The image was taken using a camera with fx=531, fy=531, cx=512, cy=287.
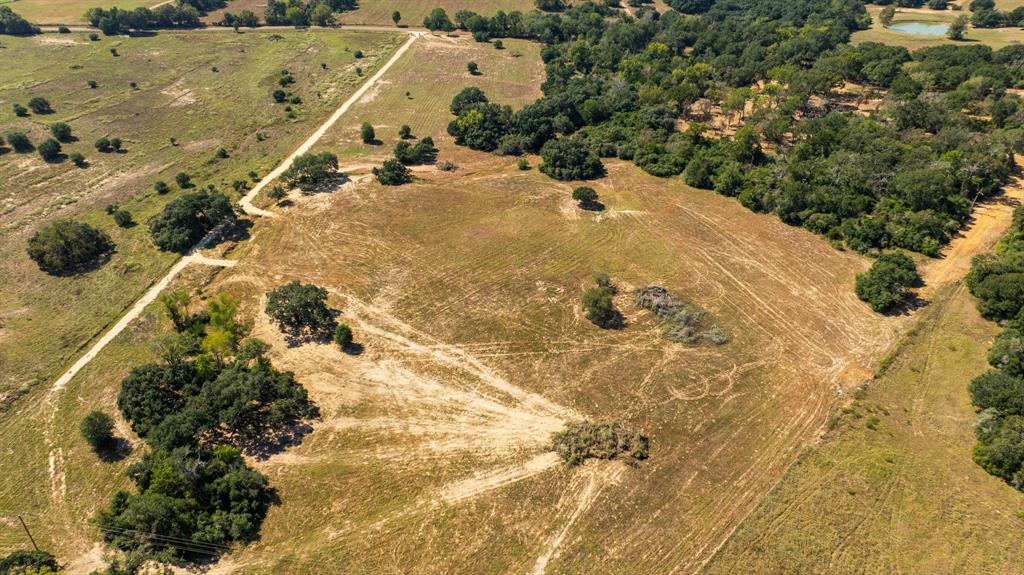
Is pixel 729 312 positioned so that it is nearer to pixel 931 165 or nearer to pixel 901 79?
pixel 931 165

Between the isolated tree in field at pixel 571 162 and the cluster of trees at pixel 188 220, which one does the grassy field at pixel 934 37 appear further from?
the cluster of trees at pixel 188 220

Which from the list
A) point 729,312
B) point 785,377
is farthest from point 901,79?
point 785,377

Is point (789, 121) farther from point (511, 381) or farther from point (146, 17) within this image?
point (146, 17)

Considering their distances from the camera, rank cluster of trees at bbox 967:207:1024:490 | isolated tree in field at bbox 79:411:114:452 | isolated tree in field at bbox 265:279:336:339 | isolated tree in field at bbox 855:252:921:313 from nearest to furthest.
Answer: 1. cluster of trees at bbox 967:207:1024:490
2. isolated tree in field at bbox 79:411:114:452
3. isolated tree in field at bbox 265:279:336:339
4. isolated tree in field at bbox 855:252:921:313

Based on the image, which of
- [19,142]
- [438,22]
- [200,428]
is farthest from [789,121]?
[19,142]

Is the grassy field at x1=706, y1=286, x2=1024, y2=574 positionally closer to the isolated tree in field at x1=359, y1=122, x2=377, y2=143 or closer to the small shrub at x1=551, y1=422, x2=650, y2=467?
the small shrub at x1=551, y1=422, x2=650, y2=467

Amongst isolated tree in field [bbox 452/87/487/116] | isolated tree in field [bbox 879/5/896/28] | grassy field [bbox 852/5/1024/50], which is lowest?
isolated tree in field [bbox 452/87/487/116]

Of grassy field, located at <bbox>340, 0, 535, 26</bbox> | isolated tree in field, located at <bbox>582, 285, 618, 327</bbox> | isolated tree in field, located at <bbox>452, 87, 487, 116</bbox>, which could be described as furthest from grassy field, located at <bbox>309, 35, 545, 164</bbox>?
isolated tree in field, located at <bbox>582, 285, 618, 327</bbox>
